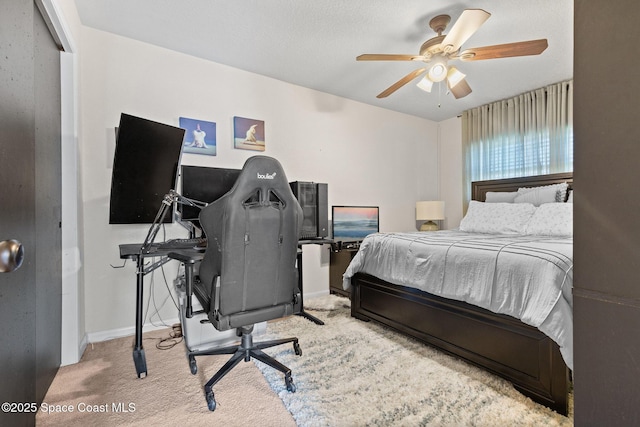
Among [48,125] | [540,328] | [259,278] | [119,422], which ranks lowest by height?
[119,422]

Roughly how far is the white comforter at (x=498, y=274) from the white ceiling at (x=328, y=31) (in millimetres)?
1743

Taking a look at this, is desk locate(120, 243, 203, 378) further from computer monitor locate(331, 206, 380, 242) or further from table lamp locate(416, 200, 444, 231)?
table lamp locate(416, 200, 444, 231)

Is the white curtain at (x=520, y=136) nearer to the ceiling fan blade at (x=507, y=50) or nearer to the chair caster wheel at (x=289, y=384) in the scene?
the ceiling fan blade at (x=507, y=50)

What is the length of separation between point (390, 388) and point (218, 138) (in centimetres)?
261

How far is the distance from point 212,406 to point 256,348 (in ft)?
1.28

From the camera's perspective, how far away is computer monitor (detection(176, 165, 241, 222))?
252 cm

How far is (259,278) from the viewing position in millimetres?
1589

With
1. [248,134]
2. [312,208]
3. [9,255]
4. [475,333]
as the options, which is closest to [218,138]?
[248,134]

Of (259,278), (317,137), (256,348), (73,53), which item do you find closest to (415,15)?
(317,137)

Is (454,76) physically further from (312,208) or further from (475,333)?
(475,333)

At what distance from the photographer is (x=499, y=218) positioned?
313cm

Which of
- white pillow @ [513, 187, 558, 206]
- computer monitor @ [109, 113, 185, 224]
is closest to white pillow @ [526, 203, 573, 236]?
white pillow @ [513, 187, 558, 206]

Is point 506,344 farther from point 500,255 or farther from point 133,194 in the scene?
point 133,194

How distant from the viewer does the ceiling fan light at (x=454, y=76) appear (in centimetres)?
240
